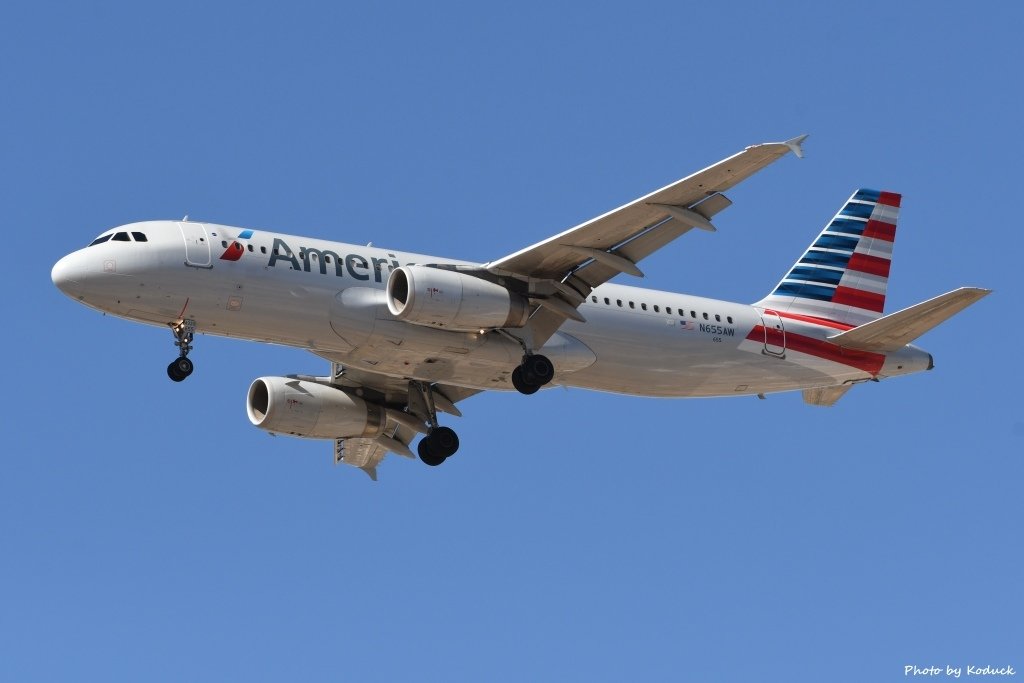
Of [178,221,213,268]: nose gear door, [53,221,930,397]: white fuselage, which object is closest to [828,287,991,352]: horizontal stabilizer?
[53,221,930,397]: white fuselage

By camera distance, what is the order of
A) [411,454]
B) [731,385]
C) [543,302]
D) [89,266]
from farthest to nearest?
[411,454]
[731,385]
[543,302]
[89,266]

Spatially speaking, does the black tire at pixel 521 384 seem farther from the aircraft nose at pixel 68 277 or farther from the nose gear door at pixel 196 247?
the aircraft nose at pixel 68 277

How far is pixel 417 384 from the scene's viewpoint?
42.3m

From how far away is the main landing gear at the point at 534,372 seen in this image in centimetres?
3806

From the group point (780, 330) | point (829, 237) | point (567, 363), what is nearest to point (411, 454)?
point (567, 363)

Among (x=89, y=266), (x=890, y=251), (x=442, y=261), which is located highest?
(x=890, y=251)

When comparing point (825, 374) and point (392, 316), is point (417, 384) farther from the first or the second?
point (825, 374)

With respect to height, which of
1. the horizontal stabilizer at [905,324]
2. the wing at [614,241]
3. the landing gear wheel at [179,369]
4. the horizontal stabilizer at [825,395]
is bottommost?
the landing gear wheel at [179,369]

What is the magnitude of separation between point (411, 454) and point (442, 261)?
7910mm

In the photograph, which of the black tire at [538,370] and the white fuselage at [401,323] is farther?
the black tire at [538,370]

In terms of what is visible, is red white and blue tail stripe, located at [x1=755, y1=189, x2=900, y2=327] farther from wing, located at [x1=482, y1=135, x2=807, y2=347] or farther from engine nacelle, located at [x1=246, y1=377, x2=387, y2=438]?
engine nacelle, located at [x1=246, y1=377, x2=387, y2=438]

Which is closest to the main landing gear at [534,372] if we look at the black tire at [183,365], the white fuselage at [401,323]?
the white fuselage at [401,323]

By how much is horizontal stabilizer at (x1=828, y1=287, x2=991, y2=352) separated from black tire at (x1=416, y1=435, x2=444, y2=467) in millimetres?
10813

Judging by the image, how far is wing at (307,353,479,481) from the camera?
4319cm
